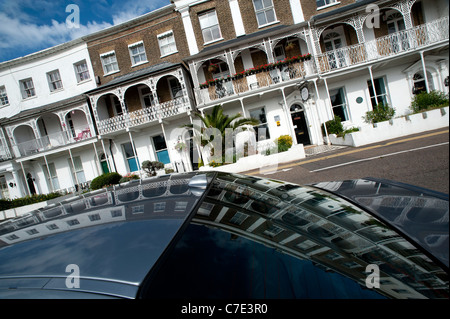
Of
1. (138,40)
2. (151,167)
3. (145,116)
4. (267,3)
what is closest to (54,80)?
(138,40)

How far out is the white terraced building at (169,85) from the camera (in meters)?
13.6

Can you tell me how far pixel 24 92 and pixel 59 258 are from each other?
76.8 ft

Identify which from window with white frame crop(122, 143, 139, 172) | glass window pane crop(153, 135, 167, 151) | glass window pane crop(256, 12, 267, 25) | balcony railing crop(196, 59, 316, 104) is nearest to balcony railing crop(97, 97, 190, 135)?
balcony railing crop(196, 59, 316, 104)

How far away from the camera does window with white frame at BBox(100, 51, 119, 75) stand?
17.0m

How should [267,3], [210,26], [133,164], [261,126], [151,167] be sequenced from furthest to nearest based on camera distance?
Result: [133,164] < [210,26] < [261,126] < [267,3] < [151,167]

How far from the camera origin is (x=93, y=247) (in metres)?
0.89

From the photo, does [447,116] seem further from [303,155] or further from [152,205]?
[303,155]

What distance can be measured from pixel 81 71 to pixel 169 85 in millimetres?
7723

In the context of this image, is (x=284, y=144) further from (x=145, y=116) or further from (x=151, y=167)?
(x=145, y=116)

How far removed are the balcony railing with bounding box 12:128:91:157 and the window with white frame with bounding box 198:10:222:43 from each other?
38.6 feet

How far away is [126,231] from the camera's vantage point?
949 millimetres

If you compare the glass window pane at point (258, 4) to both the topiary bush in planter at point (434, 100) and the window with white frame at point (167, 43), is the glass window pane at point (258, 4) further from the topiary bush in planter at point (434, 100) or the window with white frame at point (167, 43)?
the topiary bush in planter at point (434, 100)
